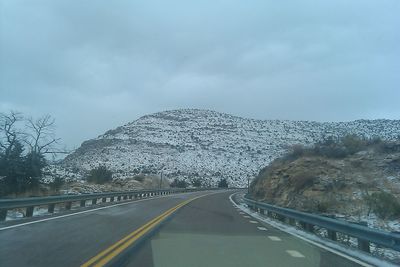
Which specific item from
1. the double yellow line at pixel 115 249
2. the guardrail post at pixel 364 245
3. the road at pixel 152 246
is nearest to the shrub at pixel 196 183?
the road at pixel 152 246

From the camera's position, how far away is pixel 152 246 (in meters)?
11.7

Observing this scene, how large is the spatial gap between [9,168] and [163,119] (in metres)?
116

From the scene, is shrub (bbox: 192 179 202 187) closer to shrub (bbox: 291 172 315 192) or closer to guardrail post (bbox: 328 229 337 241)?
shrub (bbox: 291 172 315 192)

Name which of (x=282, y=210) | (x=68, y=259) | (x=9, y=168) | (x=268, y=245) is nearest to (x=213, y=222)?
(x=282, y=210)

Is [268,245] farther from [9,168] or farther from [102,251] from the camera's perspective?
[9,168]

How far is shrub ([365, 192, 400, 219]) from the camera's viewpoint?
2045cm

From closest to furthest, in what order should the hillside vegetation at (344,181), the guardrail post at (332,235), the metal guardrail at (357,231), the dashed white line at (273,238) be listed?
the metal guardrail at (357,231) → the dashed white line at (273,238) → the guardrail post at (332,235) → the hillside vegetation at (344,181)

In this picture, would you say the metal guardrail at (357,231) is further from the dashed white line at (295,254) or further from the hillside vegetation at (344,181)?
the hillside vegetation at (344,181)

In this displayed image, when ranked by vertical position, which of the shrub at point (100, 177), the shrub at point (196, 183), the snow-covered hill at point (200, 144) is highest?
the snow-covered hill at point (200, 144)

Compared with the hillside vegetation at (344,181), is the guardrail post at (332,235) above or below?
below

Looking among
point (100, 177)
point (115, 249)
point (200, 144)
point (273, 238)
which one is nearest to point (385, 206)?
point (273, 238)

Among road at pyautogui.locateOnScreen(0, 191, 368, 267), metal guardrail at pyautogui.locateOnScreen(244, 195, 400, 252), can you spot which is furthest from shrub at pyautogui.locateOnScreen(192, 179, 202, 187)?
road at pyautogui.locateOnScreen(0, 191, 368, 267)

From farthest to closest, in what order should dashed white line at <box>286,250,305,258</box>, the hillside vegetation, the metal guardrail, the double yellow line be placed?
the hillside vegetation
dashed white line at <box>286,250,305,258</box>
the metal guardrail
the double yellow line

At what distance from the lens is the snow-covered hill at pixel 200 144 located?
109750 millimetres
